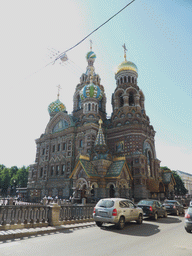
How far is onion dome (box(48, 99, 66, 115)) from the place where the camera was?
41.1m

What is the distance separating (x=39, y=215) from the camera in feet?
32.2

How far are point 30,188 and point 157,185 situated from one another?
21.2 m

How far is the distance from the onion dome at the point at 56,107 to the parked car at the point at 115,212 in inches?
1265

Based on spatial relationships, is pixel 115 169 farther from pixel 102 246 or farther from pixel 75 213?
pixel 102 246

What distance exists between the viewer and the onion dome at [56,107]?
4109 centimetres

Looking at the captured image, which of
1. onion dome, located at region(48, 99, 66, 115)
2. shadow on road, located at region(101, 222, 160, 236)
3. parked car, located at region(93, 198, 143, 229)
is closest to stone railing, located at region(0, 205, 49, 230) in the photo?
parked car, located at region(93, 198, 143, 229)

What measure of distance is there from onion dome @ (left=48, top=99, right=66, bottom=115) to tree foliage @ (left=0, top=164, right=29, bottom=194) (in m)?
28.4

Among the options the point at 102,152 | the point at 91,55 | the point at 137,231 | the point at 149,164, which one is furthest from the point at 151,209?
the point at 91,55

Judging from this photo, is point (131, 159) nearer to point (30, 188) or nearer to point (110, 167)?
point (110, 167)

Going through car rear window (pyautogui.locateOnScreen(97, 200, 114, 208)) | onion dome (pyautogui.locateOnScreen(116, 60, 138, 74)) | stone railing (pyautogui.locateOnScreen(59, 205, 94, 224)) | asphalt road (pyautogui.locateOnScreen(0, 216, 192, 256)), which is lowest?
asphalt road (pyautogui.locateOnScreen(0, 216, 192, 256))

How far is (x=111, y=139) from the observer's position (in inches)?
1280

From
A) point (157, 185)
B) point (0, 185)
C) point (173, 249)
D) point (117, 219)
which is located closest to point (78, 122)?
point (157, 185)

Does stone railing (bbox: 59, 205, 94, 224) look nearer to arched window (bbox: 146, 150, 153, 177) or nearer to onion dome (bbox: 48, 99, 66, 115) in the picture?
arched window (bbox: 146, 150, 153, 177)

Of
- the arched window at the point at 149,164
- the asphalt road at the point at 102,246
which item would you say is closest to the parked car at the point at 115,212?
the asphalt road at the point at 102,246
